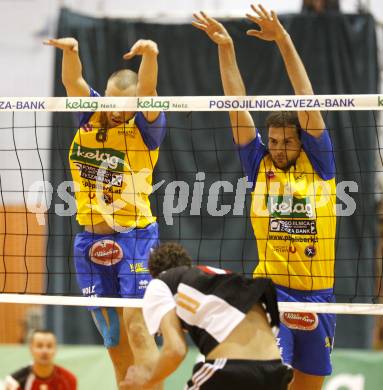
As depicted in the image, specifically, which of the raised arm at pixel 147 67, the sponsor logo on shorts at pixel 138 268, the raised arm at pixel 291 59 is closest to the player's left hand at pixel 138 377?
the sponsor logo on shorts at pixel 138 268

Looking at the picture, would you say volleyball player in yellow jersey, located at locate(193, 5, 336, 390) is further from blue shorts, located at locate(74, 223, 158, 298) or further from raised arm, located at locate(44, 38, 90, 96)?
raised arm, located at locate(44, 38, 90, 96)

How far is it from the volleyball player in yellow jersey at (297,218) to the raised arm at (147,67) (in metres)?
0.49

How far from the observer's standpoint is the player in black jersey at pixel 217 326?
5191mm

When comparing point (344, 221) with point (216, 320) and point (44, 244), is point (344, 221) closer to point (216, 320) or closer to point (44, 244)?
point (44, 244)

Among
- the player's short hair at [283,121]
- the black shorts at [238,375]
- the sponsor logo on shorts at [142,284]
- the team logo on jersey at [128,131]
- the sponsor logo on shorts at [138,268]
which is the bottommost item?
the black shorts at [238,375]

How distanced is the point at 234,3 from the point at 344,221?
339cm

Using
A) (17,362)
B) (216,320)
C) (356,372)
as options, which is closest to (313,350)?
(216,320)

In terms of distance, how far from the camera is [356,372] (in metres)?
9.63

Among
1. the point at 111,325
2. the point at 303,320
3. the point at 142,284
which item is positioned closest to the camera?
the point at 303,320

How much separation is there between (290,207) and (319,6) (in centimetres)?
600

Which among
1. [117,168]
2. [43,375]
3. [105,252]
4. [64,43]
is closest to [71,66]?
[64,43]

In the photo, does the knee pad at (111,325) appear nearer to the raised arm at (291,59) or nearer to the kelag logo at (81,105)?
the kelag logo at (81,105)

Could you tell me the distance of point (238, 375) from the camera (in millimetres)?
5172

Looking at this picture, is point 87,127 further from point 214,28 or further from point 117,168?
point 214,28
